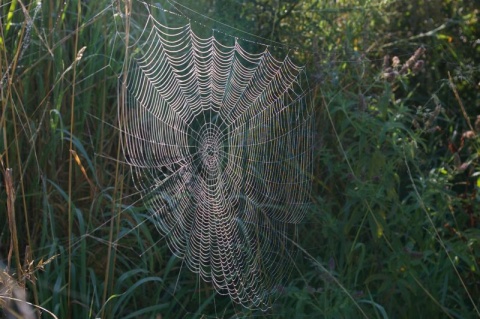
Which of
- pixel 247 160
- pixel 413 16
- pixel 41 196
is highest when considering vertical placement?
pixel 413 16

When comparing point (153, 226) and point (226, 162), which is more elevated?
point (226, 162)

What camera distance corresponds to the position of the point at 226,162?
3914 mm

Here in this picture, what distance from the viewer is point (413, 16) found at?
557 cm

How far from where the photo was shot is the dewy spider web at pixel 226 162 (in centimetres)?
359

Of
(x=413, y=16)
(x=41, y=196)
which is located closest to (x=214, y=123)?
(x=41, y=196)

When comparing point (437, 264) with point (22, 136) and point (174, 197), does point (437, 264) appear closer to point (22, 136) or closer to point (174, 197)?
point (174, 197)

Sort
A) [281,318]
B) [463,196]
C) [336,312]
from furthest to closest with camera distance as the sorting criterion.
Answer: [463,196] → [281,318] → [336,312]

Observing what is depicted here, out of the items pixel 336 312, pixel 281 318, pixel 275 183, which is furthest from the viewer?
pixel 275 183

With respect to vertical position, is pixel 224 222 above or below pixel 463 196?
below

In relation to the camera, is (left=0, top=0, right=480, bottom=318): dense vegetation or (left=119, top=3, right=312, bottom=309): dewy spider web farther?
(left=119, top=3, right=312, bottom=309): dewy spider web

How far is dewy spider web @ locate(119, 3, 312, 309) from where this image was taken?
11.8ft

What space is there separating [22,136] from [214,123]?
2.85 ft

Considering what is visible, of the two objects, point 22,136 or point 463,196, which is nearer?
point 22,136

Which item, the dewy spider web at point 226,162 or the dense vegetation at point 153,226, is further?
the dewy spider web at point 226,162
